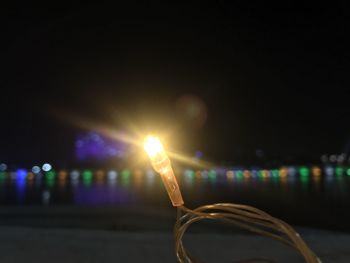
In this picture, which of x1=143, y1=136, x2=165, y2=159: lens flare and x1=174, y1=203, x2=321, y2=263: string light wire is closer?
x1=174, y1=203, x2=321, y2=263: string light wire

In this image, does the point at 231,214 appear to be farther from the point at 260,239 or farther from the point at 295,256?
the point at 260,239

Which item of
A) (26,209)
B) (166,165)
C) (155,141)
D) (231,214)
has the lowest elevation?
(26,209)

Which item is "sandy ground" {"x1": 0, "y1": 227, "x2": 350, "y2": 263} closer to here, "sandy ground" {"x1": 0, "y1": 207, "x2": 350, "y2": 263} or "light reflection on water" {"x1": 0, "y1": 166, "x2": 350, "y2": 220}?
"sandy ground" {"x1": 0, "y1": 207, "x2": 350, "y2": 263}

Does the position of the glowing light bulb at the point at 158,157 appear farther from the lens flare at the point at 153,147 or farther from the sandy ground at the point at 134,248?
Result: the sandy ground at the point at 134,248

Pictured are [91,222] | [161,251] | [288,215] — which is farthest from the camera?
[288,215]

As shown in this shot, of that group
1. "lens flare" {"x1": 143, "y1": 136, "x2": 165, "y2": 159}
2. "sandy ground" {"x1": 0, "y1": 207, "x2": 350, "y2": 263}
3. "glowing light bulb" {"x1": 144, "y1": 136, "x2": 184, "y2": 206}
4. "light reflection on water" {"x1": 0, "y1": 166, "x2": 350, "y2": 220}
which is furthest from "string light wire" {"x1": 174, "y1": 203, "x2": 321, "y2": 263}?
"light reflection on water" {"x1": 0, "y1": 166, "x2": 350, "y2": 220}

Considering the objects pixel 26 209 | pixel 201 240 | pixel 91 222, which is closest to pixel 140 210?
pixel 91 222

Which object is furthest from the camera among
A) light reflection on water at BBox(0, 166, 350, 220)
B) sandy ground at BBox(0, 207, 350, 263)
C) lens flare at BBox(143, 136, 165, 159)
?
light reflection on water at BBox(0, 166, 350, 220)

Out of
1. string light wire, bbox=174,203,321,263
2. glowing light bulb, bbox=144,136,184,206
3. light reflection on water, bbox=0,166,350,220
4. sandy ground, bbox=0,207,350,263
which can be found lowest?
light reflection on water, bbox=0,166,350,220

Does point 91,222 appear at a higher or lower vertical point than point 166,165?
lower

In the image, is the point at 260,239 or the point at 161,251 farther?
the point at 260,239
